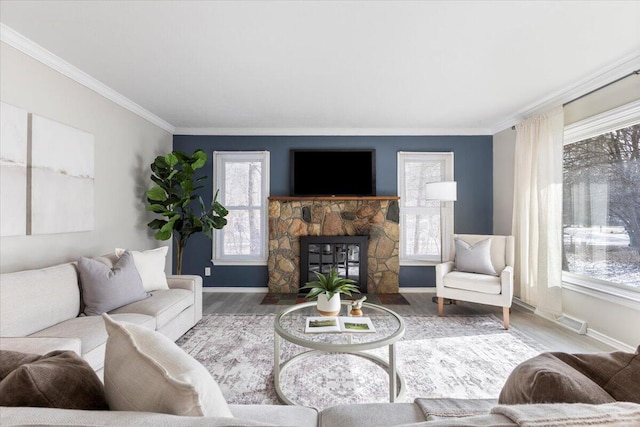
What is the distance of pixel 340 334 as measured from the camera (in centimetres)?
197

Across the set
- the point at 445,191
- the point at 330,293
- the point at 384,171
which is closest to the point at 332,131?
the point at 384,171

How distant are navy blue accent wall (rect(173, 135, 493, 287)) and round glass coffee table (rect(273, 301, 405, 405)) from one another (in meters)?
2.44

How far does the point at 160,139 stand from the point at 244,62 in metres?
2.43

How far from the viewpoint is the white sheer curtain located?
3365 mm

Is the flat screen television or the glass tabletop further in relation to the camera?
the flat screen television

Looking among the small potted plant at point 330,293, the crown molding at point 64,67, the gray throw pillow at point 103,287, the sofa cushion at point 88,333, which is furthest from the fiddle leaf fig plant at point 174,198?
the small potted plant at point 330,293

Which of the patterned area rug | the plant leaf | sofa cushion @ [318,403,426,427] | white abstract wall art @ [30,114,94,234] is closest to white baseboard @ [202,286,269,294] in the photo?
the patterned area rug

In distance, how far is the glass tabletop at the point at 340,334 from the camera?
180 cm

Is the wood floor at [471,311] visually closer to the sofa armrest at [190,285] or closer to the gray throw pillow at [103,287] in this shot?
the sofa armrest at [190,285]

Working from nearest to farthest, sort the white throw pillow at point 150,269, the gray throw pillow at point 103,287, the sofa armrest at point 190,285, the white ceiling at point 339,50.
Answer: the white ceiling at point 339,50
the gray throw pillow at point 103,287
the white throw pillow at point 150,269
the sofa armrest at point 190,285

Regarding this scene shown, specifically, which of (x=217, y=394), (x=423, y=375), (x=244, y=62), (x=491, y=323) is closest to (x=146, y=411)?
(x=217, y=394)

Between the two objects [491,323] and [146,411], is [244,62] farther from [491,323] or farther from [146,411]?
[491,323]

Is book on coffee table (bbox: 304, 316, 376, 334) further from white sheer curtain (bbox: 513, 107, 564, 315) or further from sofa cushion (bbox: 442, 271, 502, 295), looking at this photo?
white sheer curtain (bbox: 513, 107, 564, 315)

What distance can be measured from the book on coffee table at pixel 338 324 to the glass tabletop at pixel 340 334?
3 centimetres
